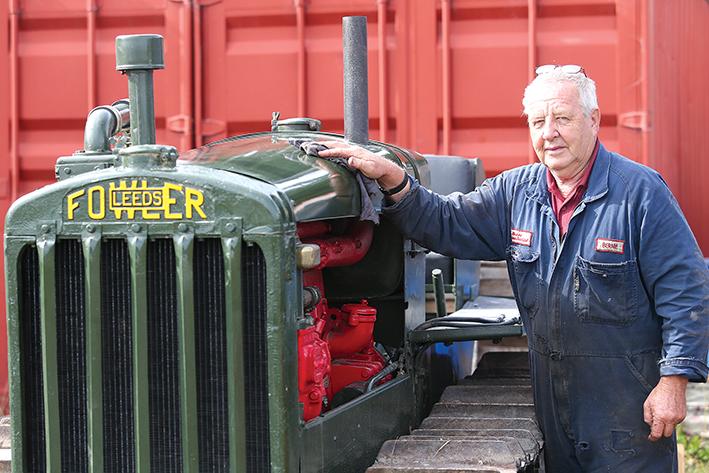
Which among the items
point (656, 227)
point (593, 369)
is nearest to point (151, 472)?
point (593, 369)

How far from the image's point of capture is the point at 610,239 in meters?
3.65

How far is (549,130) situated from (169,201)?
4.21ft

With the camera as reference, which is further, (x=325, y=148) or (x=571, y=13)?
(x=571, y=13)

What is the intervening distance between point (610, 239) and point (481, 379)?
118cm

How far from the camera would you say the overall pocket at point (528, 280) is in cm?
380

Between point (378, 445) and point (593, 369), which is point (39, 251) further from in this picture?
point (593, 369)

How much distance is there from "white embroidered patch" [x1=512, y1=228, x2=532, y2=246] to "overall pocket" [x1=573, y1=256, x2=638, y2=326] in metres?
0.22

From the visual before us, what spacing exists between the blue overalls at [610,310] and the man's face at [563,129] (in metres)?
0.07

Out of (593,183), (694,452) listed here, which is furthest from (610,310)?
(694,452)

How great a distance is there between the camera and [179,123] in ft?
22.1

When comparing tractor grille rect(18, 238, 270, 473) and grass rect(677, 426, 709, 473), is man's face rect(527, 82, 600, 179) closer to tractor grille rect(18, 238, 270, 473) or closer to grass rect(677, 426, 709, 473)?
tractor grille rect(18, 238, 270, 473)

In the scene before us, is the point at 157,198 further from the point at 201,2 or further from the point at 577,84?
the point at 201,2

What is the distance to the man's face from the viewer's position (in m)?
3.77

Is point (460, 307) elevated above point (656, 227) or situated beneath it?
situated beneath
